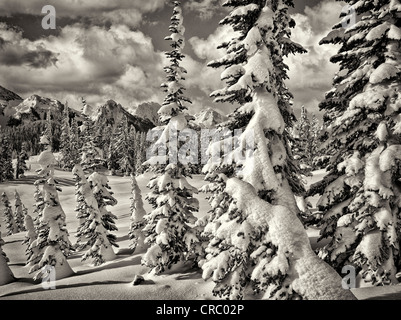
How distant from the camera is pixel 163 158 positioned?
18656 mm

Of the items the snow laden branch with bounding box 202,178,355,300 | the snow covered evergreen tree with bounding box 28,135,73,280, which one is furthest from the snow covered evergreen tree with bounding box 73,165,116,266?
the snow laden branch with bounding box 202,178,355,300

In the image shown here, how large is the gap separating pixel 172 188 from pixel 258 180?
10.0 m

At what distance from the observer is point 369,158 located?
11.8 meters

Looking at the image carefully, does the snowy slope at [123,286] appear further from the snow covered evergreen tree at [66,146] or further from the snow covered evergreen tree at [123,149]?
the snow covered evergreen tree at [66,146]

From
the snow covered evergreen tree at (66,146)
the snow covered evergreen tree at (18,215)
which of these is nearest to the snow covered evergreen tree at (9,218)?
the snow covered evergreen tree at (18,215)

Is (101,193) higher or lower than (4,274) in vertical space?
higher

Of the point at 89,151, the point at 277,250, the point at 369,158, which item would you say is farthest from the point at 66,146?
the point at 277,250

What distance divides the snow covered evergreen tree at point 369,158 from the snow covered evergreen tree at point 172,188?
348 inches

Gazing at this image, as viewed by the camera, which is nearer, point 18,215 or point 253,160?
point 253,160

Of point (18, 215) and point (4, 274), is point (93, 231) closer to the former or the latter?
point (4, 274)

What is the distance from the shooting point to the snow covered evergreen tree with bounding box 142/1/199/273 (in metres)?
17.9

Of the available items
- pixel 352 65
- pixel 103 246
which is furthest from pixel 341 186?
pixel 103 246

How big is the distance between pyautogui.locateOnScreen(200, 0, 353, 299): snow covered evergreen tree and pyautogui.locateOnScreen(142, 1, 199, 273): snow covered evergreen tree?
24.8 feet
